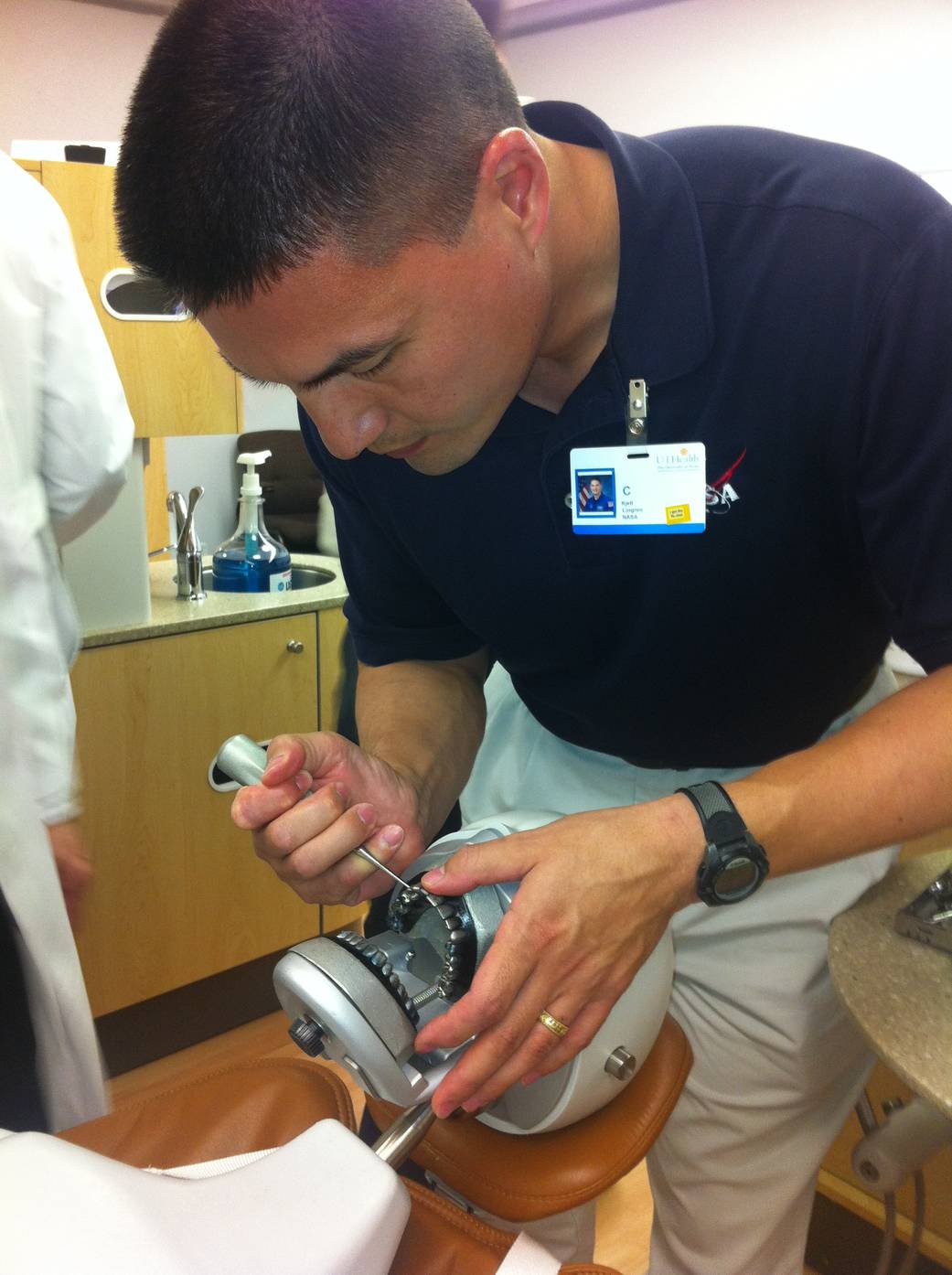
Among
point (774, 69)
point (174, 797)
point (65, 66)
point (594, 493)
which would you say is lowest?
point (174, 797)

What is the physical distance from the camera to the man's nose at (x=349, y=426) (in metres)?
0.80

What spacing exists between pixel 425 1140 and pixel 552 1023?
138 millimetres

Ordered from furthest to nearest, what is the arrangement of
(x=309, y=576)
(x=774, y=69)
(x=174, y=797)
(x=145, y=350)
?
(x=774, y=69)
(x=309, y=576)
(x=174, y=797)
(x=145, y=350)

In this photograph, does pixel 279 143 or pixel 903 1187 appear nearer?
pixel 279 143

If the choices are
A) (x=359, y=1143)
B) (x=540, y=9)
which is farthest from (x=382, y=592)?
(x=540, y=9)

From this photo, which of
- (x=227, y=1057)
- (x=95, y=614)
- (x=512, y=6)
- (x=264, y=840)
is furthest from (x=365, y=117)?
(x=512, y=6)

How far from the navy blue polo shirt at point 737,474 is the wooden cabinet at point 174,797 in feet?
3.46

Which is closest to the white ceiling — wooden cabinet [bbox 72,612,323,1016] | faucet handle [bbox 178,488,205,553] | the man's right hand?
faucet handle [bbox 178,488,205,553]

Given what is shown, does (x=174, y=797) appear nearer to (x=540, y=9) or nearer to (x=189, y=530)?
(x=189, y=530)

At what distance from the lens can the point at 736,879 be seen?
2.71 feet

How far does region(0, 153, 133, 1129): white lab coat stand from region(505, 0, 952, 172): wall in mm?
2294

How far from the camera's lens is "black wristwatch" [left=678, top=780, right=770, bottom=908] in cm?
82

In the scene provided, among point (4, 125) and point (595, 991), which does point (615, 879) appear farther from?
point (4, 125)

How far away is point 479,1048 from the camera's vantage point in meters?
0.71
